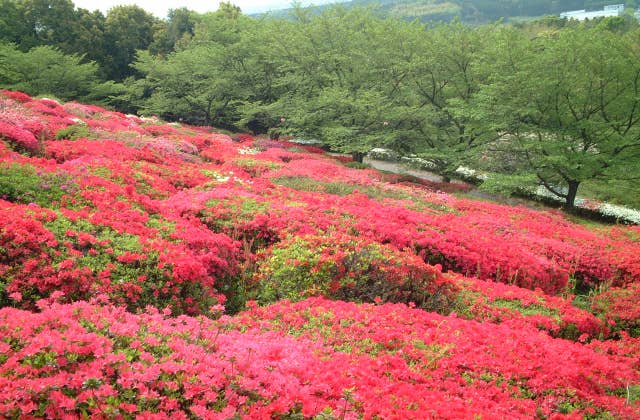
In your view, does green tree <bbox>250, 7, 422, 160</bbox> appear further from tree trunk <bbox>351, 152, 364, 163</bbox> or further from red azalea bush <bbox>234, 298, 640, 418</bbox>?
red azalea bush <bbox>234, 298, 640, 418</bbox>

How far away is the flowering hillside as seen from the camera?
3.22 m

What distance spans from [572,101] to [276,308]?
17.4 meters

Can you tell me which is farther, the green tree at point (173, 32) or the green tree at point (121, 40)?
the green tree at point (173, 32)

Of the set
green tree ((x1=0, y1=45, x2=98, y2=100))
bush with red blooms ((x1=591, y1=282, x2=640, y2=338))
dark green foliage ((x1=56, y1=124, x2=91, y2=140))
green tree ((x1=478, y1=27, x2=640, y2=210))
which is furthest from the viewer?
green tree ((x1=0, y1=45, x2=98, y2=100))

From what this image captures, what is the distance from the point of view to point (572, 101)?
17734 mm

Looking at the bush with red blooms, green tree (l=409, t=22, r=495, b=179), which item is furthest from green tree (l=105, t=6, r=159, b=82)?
the bush with red blooms

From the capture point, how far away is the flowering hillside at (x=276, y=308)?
10.6 ft

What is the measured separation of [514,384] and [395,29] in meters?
21.5

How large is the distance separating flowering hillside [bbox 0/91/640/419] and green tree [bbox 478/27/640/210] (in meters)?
6.62

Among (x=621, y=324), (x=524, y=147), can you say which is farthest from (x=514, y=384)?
(x=524, y=147)

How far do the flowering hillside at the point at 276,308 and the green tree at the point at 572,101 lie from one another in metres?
6.62

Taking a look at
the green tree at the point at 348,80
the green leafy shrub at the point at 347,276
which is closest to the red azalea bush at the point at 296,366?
the green leafy shrub at the point at 347,276

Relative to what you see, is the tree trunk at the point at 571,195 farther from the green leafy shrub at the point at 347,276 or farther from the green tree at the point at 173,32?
the green tree at the point at 173,32

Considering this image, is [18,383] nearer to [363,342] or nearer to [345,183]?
[363,342]
